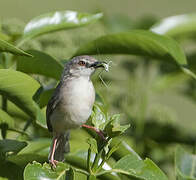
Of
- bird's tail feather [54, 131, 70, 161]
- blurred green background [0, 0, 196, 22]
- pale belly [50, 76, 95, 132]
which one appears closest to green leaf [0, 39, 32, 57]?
pale belly [50, 76, 95, 132]

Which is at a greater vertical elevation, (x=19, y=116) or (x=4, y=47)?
(x=4, y=47)

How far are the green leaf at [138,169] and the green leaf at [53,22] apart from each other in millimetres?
917

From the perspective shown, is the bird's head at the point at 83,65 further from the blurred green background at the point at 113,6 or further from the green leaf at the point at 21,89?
the blurred green background at the point at 113,6

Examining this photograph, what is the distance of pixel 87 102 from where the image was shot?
102 inches

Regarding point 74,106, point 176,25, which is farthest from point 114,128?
point 176,25

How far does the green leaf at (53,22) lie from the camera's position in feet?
9.21

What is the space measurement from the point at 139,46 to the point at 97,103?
14.0 inches

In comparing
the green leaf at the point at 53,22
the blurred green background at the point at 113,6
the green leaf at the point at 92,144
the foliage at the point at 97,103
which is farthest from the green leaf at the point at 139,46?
the blurred green background at the point at 113,6

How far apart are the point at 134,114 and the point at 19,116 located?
154cm

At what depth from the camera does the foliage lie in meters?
2.17

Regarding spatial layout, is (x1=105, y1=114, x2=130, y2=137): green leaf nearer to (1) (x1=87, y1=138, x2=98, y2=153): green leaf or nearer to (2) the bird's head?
(1) (x1=87, y1=138, x2=98, y2=153): green leaf

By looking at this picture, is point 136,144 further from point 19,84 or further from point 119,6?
point 119,6

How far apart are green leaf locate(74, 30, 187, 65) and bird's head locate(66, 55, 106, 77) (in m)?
0.04

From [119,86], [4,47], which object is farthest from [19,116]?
[119,86]
